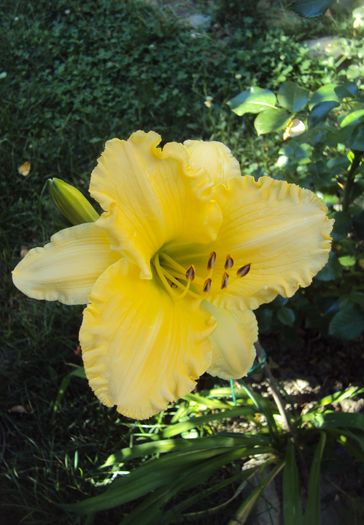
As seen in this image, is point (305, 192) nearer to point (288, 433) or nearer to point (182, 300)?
point (182, 300)

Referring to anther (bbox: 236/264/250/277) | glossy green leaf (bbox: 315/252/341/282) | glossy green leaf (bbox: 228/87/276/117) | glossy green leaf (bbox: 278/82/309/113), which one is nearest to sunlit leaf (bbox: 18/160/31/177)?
glossy green leaf (bbox: 228/87/276/117)

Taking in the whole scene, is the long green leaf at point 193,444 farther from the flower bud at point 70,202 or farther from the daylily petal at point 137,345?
the flower bud at point 70,202

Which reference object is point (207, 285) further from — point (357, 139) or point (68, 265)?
point (357, 139)

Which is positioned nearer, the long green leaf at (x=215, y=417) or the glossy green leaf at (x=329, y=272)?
the glossy green leaf at (x=329, y=272)

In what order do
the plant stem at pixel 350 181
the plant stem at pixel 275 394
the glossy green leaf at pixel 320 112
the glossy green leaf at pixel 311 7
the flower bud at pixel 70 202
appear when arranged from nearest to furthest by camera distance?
the flower bud at pixel 70 202 → the glossy green leaf at pixel 311 7 → the plant stem at pixel 275 394 → the glossy green leaf at pixel 320 112 → the plant stem at pixel 350 181

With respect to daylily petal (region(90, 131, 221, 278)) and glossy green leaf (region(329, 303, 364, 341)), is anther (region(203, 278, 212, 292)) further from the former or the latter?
glossy green leaf (region(329, 303, 364, 341))

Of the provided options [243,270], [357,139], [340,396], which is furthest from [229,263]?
[340,396]

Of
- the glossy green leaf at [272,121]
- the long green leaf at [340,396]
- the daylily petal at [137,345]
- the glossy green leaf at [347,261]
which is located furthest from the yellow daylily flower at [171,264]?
the long green leaf at [340,396]
